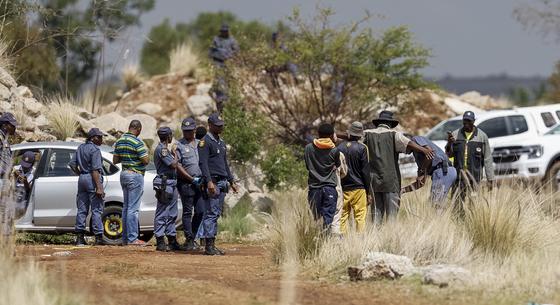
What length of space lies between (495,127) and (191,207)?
29.2 ft

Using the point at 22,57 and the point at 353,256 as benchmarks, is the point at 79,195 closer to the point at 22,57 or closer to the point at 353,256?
the point at 353,256

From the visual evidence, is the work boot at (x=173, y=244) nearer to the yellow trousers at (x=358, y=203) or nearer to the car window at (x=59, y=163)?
the car window at (x=59, y=163)

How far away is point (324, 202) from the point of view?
13758 millimetres

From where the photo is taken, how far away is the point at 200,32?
2174 inches

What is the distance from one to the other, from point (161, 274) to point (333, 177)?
271 cm

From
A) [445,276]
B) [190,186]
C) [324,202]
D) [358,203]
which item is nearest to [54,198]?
[190,186]

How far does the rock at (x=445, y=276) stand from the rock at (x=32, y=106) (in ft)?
40.3

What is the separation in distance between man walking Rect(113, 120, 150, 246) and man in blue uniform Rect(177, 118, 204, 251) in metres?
0.68

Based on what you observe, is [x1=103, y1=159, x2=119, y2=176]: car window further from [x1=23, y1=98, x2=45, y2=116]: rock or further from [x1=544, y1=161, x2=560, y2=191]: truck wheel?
[x1=544, y1=161, x2=560, y2=191]: truck wheel

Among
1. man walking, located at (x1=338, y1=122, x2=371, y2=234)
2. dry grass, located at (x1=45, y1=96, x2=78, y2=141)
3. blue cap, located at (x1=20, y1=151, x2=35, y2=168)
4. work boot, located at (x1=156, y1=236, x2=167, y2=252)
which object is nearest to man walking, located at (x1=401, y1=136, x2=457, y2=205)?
man walking, located at (x1=338, y1=122, x2=371, y2=234)

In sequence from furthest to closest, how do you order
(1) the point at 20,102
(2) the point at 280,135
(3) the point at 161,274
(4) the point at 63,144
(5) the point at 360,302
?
1. (2) the point at 280,135
2. (1) the point at 20,102
3. (4) the point at 63,144
4. (3) the point at 161,274
5. (5) the point at 360,302

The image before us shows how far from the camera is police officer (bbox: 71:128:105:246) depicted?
15758 mm

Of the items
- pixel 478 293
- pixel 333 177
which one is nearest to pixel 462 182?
pixel 333 177

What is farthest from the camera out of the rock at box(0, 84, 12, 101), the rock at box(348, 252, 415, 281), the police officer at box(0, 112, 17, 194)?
the rock at box(0, 84, 12, 101)
